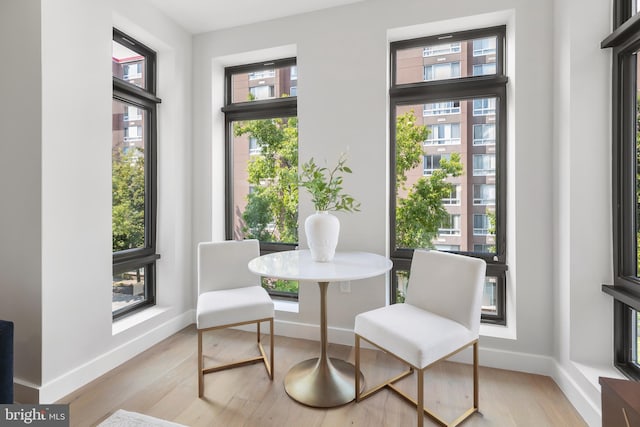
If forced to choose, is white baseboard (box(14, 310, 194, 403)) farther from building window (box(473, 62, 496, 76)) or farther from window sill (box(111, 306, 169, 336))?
building window (box(473, 62, 496, 76))

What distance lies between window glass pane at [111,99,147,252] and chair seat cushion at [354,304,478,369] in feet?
6.61

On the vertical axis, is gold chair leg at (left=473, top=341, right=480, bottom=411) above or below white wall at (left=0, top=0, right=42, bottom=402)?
below

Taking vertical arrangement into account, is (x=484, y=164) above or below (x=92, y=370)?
above

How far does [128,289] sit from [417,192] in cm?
253

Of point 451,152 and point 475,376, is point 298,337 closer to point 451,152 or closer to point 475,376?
point 475,376

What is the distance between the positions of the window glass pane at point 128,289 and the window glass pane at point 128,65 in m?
1.60

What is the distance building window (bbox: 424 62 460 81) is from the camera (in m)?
2.49

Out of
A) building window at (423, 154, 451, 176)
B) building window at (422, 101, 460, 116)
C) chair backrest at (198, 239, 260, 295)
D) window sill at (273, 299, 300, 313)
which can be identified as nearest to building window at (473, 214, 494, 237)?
building window at (423, 154, 451, 176)

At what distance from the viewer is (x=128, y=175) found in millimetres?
2627

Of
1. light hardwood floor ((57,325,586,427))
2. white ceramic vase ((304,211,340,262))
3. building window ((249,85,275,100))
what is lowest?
light hardwood floor ((57,325,586,427))

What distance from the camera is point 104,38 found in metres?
2.20

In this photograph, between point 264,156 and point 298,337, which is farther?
point 264,156

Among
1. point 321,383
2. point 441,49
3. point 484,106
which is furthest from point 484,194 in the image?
point 321,383

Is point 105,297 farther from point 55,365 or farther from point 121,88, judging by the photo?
point 121,88
